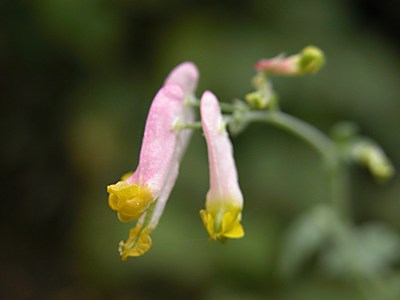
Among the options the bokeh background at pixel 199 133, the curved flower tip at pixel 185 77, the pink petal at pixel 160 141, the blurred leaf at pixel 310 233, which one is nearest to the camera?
the pink petal at pixel 160 141

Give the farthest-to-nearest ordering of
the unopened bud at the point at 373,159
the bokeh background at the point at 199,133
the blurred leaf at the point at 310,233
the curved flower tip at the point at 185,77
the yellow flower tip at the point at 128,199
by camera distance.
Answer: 1. the bokeh background at the point at 199,133
2. the blurred leaf at the point at 310,233
3. the unopened bud at the point at 373,159
4. the curved flower tip at the point at 185,77
5. the yellow flower tip at the point at 128,199

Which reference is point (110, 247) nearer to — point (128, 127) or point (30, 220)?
point (128, 127)

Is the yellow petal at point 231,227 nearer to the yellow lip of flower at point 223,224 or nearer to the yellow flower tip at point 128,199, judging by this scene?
the yellow lip of flower at point 223,224

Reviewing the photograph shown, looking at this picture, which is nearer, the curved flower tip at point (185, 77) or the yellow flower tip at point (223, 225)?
the yellow flower tip at point (223, 225)

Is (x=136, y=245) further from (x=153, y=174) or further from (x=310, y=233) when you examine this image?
(x=310, y=233)

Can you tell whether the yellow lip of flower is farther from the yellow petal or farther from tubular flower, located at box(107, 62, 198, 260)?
tubular flower, located at box(107, 62, 198, 260)

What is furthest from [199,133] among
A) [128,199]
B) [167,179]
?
→ [128,199]

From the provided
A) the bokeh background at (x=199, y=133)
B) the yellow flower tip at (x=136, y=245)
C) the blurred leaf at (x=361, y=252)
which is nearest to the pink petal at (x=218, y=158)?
the yellow flower tip at (x=136, y=245)

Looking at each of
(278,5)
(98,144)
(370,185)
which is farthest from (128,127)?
(370,185)
